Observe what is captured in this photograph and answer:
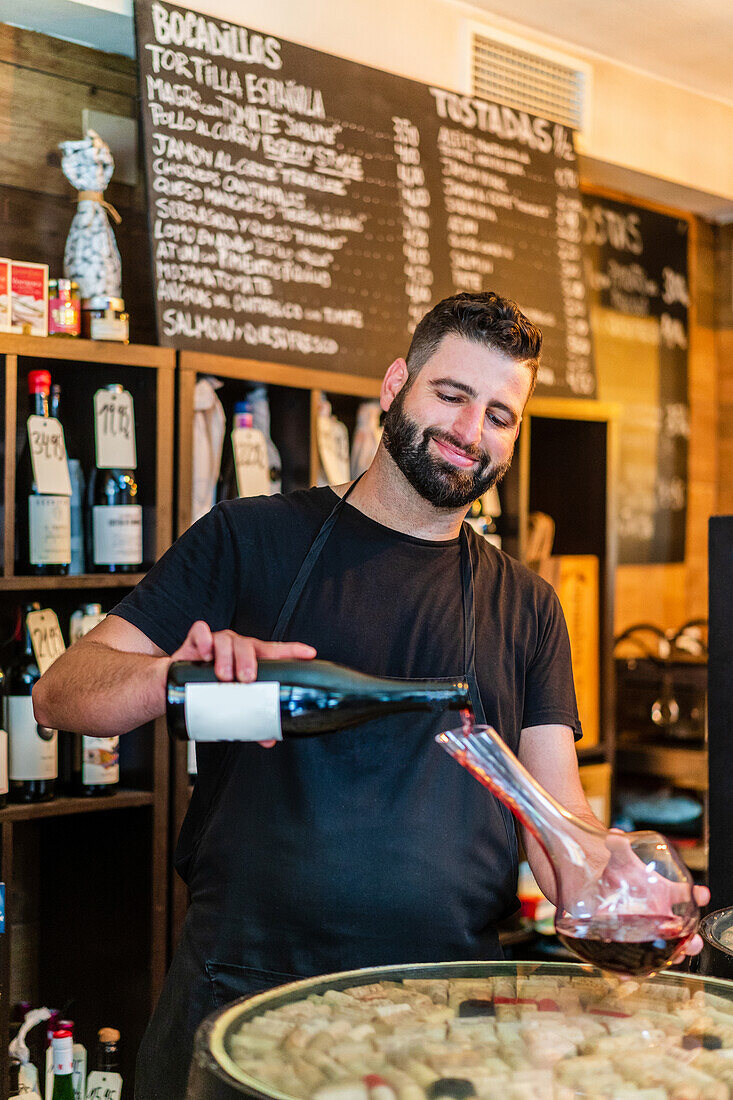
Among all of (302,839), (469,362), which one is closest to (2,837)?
(302,839)

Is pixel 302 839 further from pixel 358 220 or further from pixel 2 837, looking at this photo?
pixel 358 220

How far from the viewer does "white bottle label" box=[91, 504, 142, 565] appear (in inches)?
94.8

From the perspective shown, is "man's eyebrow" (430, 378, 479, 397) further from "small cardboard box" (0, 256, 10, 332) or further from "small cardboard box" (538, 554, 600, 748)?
"small cardboard box" (538, 554, 600, 748)

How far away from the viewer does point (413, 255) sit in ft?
10.4

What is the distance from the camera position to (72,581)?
2.33m

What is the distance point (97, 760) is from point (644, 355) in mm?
2590

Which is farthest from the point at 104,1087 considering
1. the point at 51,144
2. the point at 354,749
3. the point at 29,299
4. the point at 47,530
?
the point at 51,144

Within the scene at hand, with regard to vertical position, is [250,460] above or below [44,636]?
above

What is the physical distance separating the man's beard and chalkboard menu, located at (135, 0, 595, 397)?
1.01 metres

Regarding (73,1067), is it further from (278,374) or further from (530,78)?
(530,78)

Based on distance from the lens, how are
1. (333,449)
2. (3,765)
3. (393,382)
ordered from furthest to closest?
(333,449), (3,765), (393,382)

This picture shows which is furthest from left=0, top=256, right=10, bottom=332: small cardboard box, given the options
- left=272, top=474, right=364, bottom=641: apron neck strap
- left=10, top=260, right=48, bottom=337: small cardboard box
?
left=272, top=474, right=364, bottom=641: apron neck strap

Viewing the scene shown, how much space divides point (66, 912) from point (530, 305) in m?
2.03

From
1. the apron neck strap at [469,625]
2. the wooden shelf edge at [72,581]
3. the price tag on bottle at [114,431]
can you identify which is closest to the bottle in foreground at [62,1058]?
the wooden shelf edge at [72,581]
